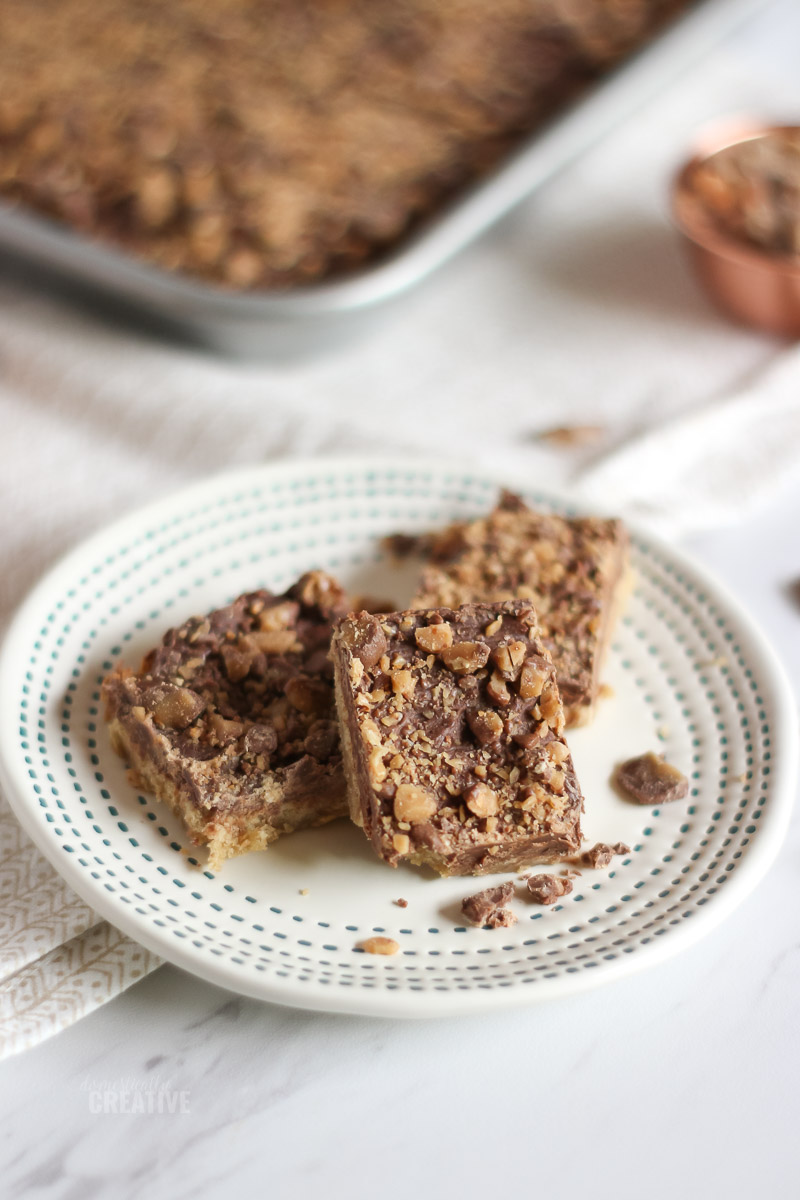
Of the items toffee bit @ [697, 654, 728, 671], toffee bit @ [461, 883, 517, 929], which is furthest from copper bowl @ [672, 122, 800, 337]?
toffee bit @ [461, 883, 517, 929]

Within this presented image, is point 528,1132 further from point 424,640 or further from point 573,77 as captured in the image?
point 573,77

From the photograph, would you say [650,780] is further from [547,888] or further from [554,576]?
[554,576]

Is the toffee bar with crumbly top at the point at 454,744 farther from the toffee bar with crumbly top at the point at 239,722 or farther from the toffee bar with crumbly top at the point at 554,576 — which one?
the toffee bar with crumbly top at the point at 554,576

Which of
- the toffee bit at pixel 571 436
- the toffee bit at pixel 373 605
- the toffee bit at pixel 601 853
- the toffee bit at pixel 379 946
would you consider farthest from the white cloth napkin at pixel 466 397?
the toffee bit at pixel 379 946

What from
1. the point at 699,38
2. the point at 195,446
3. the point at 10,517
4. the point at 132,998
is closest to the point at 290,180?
the point at 195,446

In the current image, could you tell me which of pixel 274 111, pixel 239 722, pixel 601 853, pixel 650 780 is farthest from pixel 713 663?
pixel 274 111

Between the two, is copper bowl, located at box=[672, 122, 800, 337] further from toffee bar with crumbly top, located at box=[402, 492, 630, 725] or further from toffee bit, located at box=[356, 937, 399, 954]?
toffee bit, located at box=[356, 937, 399, 954]

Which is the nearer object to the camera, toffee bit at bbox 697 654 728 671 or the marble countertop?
the marble countertop
